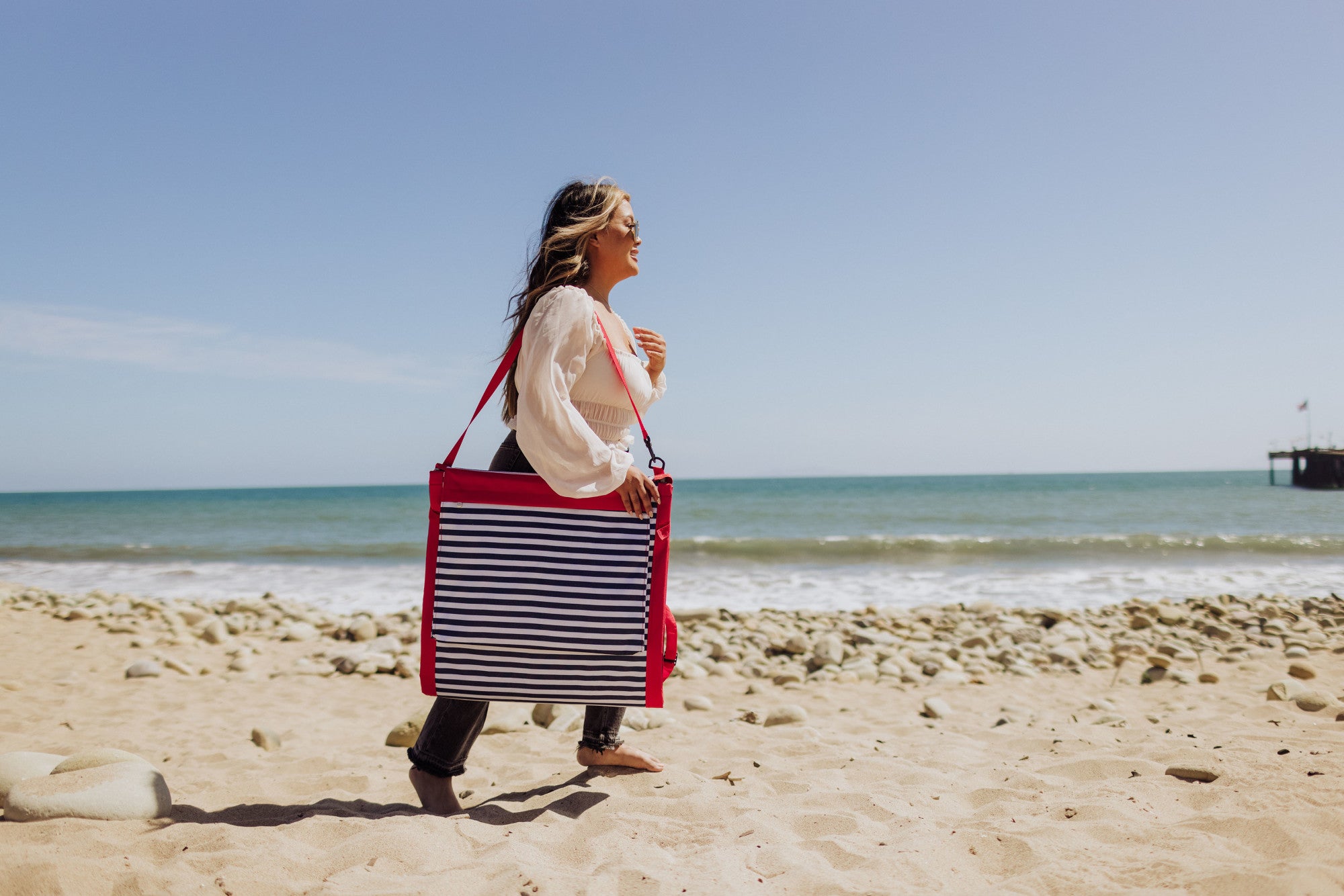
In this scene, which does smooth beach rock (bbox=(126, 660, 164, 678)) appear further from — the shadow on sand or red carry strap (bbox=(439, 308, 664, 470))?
red carry strap (bbox=(439, 308, 664, 470))

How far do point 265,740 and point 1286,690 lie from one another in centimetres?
534

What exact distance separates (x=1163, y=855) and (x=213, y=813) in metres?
2.98

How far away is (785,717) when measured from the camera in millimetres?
4016

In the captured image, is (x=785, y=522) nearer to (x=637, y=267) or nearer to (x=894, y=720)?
(x=894, y=720)

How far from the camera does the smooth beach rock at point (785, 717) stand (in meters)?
4.00

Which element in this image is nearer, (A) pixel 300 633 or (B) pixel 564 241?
(B) pixel 564 241

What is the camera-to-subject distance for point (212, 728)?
4.12 meters

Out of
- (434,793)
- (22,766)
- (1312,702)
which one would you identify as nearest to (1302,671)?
(1312,702)

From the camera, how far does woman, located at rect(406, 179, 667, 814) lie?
2.27 metres

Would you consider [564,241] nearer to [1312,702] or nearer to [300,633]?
[1312,702]

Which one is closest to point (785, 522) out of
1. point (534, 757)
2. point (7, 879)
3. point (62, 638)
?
point (62, 638)

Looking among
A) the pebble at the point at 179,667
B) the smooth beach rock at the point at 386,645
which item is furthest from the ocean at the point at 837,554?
the pebble at the point at 179,667

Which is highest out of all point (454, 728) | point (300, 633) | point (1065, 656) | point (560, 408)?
point (560, 408)

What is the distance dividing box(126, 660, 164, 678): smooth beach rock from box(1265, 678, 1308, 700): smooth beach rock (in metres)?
7.00
